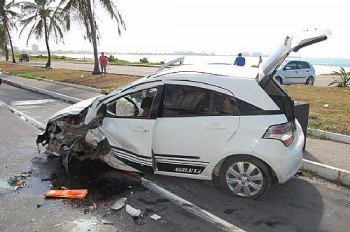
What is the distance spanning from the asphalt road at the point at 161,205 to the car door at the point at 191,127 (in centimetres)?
45

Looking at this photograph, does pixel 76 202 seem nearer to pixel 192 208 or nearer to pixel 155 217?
pixel 155 217

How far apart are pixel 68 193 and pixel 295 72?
16.8 meters

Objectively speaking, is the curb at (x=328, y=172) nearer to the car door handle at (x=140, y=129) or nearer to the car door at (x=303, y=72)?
the car door handle at (x=140, y=129)

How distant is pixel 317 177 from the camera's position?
5453 millimetres

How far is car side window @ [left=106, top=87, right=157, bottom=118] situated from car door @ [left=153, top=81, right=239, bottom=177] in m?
0.44

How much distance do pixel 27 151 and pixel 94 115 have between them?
89.6 inches

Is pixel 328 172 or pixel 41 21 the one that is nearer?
pixel 328 172

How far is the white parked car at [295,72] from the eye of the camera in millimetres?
18859

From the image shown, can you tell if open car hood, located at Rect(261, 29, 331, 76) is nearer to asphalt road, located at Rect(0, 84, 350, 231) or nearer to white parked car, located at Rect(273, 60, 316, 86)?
asphalt road, located at Rect(0, 84, 350, 231)

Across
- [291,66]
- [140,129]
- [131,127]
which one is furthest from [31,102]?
[291,66]

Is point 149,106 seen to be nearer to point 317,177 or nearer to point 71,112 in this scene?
point 71,112

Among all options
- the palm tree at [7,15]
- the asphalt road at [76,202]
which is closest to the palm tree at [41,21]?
the palm tree at [7,15]

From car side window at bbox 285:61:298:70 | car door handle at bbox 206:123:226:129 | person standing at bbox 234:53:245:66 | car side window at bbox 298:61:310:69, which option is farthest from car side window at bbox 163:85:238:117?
car side window at bbox 298:61:310:69

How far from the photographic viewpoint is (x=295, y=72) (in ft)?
62.5
